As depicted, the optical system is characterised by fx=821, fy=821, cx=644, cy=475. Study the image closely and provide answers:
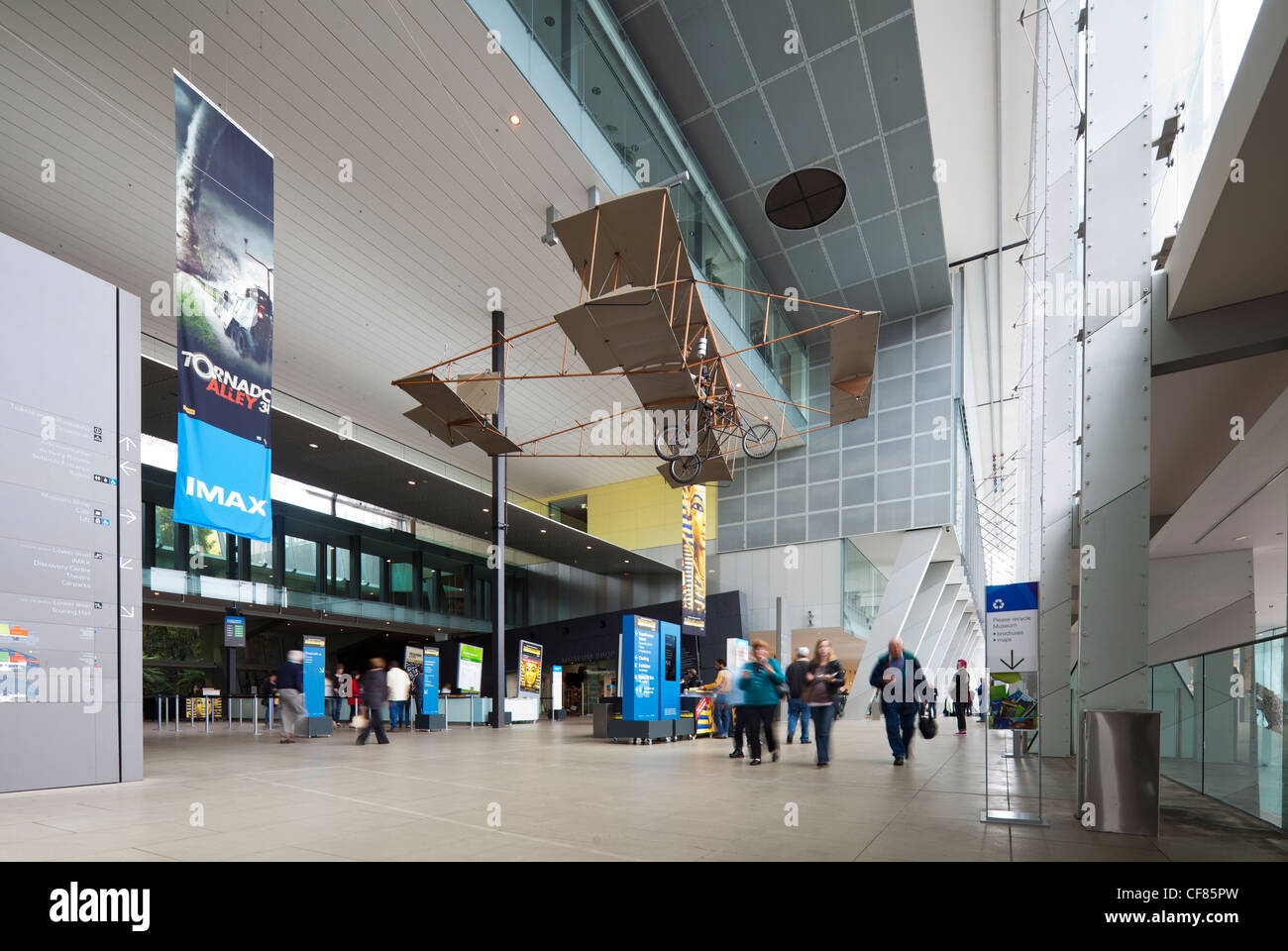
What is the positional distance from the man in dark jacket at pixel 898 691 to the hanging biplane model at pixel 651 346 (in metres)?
4.06

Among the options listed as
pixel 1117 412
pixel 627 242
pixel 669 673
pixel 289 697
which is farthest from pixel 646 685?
pixel 1117 412

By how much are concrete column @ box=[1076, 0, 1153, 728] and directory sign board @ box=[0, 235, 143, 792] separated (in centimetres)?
819

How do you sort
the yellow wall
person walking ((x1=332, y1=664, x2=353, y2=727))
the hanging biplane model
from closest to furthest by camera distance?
the hanging biplane model
person walking ((x1=332, y1=664, x2=353, y2=727))
the yellow wall

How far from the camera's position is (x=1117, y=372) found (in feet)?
20.4

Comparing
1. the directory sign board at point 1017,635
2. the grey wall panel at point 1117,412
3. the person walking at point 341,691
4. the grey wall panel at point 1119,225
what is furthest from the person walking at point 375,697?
the grey wall panel at point 1119,225

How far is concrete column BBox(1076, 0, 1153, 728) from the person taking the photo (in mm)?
5875

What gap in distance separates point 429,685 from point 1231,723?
56.5 feet

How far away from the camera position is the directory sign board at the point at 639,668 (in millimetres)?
13047

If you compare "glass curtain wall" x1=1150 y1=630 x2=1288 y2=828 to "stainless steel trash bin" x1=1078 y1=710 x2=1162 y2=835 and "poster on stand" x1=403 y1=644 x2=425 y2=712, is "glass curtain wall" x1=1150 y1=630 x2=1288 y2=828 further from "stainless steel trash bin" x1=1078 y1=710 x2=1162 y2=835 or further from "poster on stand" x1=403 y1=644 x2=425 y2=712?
"poster on stand" x1=403 y1=644 x2=425 y2=712

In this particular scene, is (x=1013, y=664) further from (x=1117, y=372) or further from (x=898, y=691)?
(x=898, y=691)

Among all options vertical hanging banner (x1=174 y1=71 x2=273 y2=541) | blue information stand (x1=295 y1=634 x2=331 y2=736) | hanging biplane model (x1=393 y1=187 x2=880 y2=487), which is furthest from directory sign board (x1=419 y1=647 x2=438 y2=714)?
vertical hanging banner (x1=174 y1=71 x2=273 y2=541)

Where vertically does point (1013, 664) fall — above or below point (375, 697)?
above

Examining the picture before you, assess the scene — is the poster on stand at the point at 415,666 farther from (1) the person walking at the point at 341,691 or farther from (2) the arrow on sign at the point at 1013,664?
(2) the arrow on sign at the point at 1013,664
